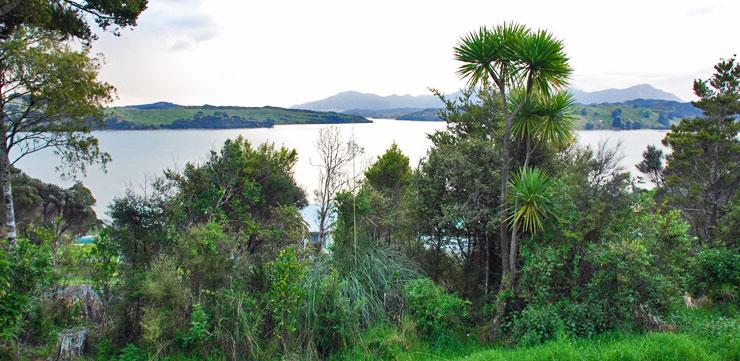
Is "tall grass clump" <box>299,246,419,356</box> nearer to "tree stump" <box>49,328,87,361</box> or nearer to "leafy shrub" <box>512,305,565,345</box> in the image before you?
"leafy shrub" <box>512,305,565,345</box>

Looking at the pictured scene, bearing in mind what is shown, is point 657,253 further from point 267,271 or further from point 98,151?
point 98,151

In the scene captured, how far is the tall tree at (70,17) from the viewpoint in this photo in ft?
31.4

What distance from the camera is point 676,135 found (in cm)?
2138

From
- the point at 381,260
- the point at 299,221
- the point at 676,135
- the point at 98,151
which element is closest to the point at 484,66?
the point at 381,260

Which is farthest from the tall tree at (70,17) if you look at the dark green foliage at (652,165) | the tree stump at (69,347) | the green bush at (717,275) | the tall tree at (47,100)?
the dark green foliage at (652,165)

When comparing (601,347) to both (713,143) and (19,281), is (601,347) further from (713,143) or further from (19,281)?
(713,143)

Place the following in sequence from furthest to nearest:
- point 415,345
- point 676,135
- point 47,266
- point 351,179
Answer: point 676,135
point 351,179
point 415,345
point 47,266

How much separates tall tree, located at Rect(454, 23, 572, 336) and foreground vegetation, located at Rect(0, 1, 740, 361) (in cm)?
A: 3

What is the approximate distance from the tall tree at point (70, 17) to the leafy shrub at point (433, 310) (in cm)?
935

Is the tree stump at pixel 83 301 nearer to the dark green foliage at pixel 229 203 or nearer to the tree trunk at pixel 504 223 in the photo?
the dark green foliage at pixel 229 203

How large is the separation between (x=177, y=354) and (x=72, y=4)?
9.27 meters

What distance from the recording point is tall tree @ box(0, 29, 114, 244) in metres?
9.39

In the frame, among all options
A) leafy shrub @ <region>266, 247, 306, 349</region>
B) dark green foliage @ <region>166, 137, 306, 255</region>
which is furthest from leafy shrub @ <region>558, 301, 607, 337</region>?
dark green foliage @ <region>166, 137, 306, 255</region>

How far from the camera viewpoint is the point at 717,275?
795cm
